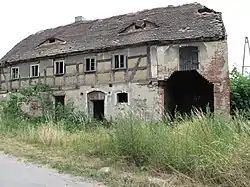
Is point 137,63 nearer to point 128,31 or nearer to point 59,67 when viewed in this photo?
point 128,31

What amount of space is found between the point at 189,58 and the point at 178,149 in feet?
47.0

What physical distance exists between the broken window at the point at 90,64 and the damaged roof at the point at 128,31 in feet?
2.55

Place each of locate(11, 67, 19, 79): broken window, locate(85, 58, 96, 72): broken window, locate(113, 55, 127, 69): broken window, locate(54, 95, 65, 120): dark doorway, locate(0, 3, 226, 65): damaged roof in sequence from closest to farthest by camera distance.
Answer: locate(0, 3, 226, 65): damaged roof → locate(113, 55, 127, 69): broken window → locate(54, 95, 65, 120): dark doorway → locate(85, 58, 96, 72): broken window → locate(11, 67, 19, 79): broken window

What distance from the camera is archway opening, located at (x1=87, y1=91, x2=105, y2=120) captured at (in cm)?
2503

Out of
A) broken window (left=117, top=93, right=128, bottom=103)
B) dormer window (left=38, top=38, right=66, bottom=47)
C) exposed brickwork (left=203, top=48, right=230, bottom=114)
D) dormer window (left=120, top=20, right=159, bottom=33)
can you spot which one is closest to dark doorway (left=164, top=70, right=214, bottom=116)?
exposed brickwork (left=203, top=48, right=230, bottom=114)

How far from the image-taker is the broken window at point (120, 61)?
24.0m

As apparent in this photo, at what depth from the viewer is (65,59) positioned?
2666 centimetres

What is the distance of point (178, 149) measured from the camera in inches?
329

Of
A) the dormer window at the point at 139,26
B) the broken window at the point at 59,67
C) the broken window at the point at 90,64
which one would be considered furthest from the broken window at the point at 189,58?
the broken window at the point at 59,67

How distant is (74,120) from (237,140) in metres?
17.1

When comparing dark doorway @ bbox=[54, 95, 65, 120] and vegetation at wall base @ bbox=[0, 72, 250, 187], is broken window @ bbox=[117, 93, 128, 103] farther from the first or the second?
vegetation at wall base @ bbox=[0, 72, 250, 187]

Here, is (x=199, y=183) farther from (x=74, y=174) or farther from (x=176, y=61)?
(x=176, y=61)

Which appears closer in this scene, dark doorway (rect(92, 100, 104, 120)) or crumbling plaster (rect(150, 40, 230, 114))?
crumbling plaster (rect(150, 40, 230, 114))

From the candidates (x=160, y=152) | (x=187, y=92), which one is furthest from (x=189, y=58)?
(x=160, y=152)
